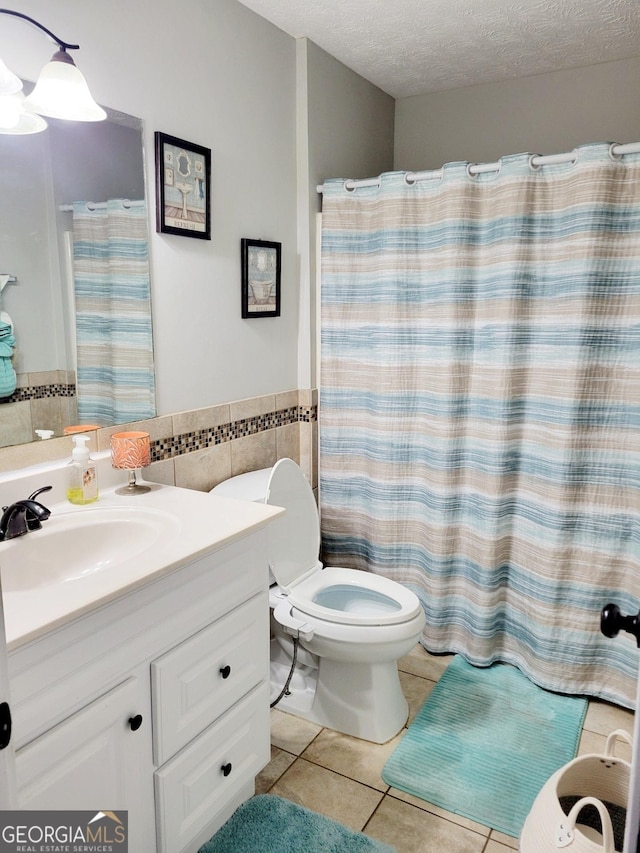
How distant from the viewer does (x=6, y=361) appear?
160cm

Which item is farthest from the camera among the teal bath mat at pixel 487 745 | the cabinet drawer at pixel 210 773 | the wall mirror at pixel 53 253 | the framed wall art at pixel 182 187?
the framed wall art at pixel 182 187

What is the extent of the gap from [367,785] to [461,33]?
2588mm

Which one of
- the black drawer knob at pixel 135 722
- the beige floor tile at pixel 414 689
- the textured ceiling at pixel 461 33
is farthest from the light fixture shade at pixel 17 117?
the beige floor tile at pixel 414 689

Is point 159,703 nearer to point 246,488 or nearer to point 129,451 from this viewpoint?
point 129,451

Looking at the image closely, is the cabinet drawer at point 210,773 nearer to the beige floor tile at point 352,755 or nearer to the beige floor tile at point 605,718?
the beige floor tile at point 352,755

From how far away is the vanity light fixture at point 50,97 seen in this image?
1444 mm

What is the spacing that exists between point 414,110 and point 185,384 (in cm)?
191

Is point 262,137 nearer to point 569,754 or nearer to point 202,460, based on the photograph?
point 202,460

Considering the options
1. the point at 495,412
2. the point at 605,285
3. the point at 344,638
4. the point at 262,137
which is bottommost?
the point at 344,638

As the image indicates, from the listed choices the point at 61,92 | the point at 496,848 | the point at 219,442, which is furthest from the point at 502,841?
the point at 61,92

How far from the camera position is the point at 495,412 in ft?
7.61

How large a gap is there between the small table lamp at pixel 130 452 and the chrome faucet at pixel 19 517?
0.33 m

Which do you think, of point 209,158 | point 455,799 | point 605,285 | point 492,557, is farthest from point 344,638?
point 209,158

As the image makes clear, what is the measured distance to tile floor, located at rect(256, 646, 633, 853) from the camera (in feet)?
5.53
